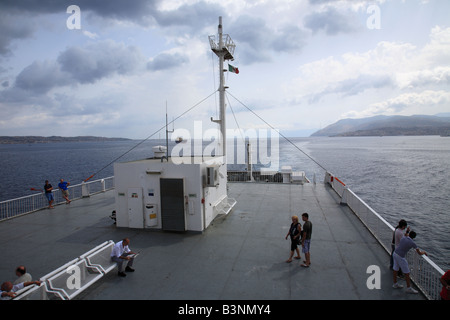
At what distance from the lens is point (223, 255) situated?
8.39m

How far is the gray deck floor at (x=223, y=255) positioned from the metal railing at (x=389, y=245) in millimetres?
301

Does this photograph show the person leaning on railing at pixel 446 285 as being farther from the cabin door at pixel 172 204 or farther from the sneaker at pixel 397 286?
the cabin door at pixel 172 204

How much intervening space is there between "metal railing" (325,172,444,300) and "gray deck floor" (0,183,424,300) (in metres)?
0.30

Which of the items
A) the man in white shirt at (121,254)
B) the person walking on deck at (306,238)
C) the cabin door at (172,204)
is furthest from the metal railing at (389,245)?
the man in white shirt at (121,254)

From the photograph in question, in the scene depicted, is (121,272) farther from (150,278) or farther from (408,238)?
(408,238)

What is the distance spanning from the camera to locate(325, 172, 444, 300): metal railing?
6193 mm

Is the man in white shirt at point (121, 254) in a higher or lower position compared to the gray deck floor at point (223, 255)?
higher

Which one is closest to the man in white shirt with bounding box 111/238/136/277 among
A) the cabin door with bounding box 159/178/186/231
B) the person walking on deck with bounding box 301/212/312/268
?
the cabin door with bounding box 159/178/186/231

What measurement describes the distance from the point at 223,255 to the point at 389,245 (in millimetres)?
5315

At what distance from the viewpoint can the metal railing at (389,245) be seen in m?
6.19

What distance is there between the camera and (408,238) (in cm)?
623
